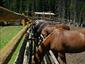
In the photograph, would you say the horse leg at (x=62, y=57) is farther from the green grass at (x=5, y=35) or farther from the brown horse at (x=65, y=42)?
the green grass at (x=5, y=35)

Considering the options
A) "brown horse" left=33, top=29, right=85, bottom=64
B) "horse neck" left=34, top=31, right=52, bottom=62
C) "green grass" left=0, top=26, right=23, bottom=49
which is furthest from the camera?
"brown horse" left=33, top=29, right=85, bottom=64

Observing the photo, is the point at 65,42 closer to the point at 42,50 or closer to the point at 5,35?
the point at 42,50

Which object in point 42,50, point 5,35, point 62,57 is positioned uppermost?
point 42,50

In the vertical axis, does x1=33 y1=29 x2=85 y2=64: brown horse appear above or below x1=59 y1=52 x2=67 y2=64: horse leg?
above

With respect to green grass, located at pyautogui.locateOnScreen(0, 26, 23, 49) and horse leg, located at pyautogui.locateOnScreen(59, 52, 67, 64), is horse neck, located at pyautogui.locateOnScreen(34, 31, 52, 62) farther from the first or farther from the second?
green grass, located at pyautogui.locateOnScreen(0, 26, 23, 49)

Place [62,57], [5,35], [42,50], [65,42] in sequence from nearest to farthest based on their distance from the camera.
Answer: [42,50] < [62,57] < [65,42] < [5,35]

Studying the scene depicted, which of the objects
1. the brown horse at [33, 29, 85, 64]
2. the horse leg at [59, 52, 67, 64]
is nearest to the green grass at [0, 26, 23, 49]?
the brown horse at [33, 29, 85, 64]

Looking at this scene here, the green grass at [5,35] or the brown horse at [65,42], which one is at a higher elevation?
the brown horse at [65,42]

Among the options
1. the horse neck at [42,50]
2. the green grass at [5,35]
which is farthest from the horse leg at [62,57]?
the green grass at [5,35]

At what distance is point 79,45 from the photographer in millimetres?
10055

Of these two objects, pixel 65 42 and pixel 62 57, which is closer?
pixel 62 57

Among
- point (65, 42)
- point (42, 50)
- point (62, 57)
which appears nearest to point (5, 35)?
point (65, 42)

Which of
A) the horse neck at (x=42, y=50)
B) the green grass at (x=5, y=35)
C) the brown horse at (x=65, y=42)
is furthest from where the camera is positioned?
the brown horse at (x=65, y=42)

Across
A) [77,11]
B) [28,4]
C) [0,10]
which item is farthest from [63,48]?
[28,4]
